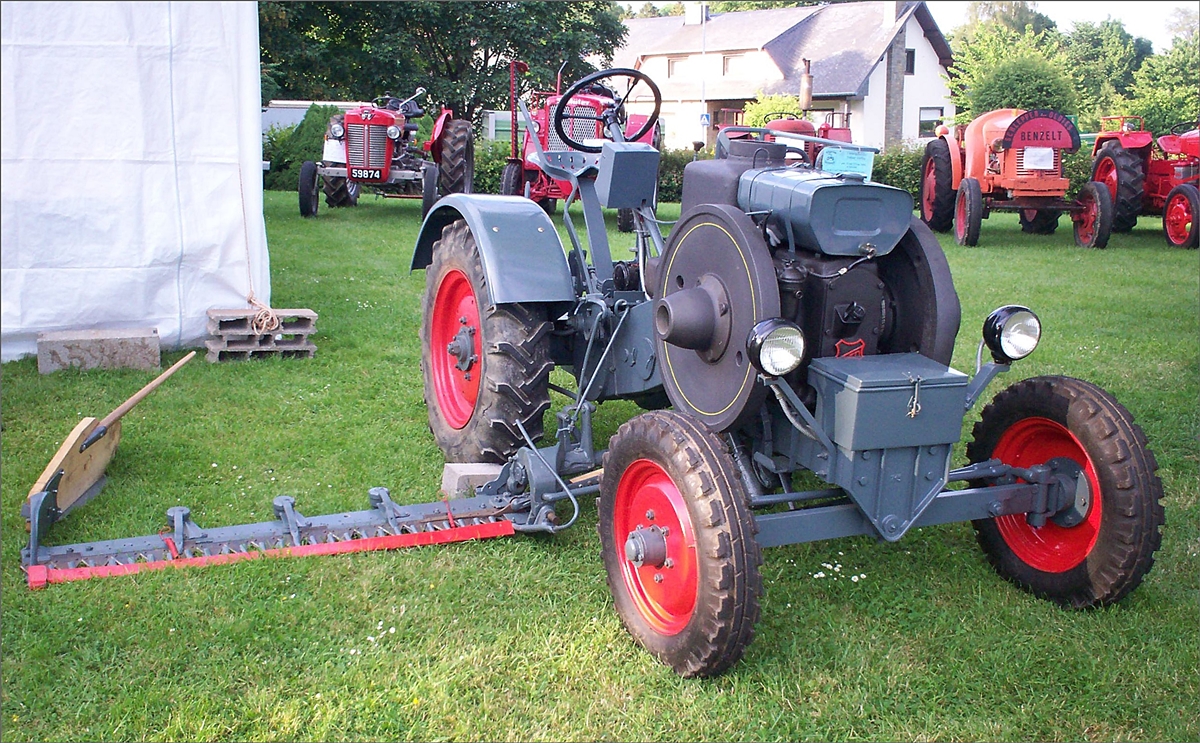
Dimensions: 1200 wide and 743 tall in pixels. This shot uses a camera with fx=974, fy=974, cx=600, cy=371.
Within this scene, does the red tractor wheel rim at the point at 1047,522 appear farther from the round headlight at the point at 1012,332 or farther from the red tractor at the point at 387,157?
the red tractor at the point at 387,157

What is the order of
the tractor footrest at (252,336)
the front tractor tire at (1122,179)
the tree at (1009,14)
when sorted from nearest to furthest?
the tractor footrest at (252,336) → the front tractor tire at (1122,179) → the tree at (1009,14)

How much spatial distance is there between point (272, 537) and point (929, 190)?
11979 mm

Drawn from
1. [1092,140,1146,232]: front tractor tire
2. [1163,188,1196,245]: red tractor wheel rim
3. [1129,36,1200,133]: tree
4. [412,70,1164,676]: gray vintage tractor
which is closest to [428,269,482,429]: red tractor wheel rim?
[412,70,1164,676]: gray vintage tractor

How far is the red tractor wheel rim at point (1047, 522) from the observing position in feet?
9.75

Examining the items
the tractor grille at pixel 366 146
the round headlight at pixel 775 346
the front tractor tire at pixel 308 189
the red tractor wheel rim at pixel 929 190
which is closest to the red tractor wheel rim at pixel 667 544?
the round headlight at pixel 775 346

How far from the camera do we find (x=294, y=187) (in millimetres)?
18266

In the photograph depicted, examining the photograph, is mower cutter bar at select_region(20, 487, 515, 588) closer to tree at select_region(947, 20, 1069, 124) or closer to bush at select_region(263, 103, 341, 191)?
bush at select_region(263, 103, 341, 191)

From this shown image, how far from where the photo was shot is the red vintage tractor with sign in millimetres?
11875

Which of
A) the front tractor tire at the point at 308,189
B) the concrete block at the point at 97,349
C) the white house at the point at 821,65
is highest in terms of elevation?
the white house at the point at 821,65

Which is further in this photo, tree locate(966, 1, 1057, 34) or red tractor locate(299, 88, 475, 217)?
tree locate(966, 1, 1057, 34)

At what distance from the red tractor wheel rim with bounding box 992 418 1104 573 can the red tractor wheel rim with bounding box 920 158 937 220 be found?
10.7 metres

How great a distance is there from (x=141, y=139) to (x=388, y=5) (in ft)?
69.8

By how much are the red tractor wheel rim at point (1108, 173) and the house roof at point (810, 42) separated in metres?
23.1

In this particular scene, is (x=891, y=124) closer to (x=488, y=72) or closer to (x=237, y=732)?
(x=488, y=72)
